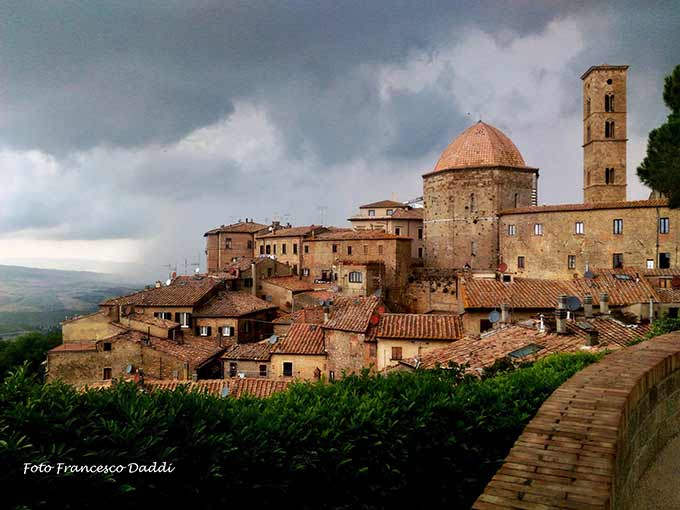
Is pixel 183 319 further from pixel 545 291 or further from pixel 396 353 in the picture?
pixel 545 291

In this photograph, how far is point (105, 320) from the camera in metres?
34.1

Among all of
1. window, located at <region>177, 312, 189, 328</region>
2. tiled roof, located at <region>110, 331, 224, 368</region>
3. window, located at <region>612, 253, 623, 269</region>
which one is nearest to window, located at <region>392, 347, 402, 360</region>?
tiled roof, located at <region>110, 331, 224, 368</region>

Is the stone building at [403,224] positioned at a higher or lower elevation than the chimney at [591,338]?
higher

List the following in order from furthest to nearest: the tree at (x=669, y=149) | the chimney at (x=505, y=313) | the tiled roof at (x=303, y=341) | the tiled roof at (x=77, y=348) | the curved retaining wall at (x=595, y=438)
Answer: the tiled roof at (x=77, y=348), the tiled roof at (x=303, y=341), the tree at (x=669, y=149), the chimney at (x=505, y=313), the curved retaining wall at (x=595, y=438)

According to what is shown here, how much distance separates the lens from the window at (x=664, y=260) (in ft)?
118

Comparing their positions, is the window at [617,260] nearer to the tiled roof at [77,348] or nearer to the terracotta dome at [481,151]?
the terracotta dome at [481,151]

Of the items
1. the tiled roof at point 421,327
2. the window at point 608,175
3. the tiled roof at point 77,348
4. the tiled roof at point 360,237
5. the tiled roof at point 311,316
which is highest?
the window at point 608,175

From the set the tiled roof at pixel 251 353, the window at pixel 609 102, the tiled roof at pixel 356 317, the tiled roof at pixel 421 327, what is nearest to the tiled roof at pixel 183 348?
the tiled roof at pixel 251 353

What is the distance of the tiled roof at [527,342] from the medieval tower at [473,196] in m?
28.4

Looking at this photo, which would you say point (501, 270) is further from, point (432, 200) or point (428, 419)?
point (428, 419)

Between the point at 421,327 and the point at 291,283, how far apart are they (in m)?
27.4

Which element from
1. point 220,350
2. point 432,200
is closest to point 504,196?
point 432,200

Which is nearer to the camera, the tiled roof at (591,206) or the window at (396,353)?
the window at (396,353)

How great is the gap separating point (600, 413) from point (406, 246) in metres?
41.9
